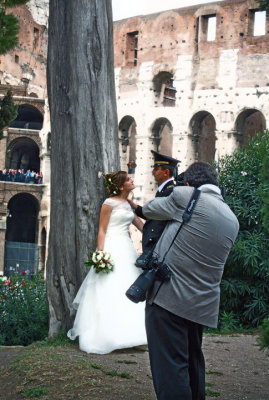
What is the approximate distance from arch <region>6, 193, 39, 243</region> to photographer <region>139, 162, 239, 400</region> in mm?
29869

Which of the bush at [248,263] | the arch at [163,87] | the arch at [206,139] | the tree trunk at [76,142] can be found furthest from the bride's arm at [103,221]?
the arch at [163,87]

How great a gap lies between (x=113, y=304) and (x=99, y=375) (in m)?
1.20

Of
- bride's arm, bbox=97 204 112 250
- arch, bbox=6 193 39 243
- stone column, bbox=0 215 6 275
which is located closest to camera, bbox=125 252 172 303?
bride's arm, bbox=97 204 112 250

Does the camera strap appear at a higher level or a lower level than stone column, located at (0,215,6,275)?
higher

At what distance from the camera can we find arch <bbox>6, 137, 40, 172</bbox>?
33562 mm

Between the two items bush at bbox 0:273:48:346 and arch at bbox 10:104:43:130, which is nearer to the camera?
bush at bbox 0:273:48:346

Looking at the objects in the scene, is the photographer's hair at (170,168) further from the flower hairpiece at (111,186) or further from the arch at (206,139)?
the arch at (206,139)

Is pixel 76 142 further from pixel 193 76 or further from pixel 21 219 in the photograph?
pixel 21 219

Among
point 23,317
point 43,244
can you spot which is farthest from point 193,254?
point 43,244

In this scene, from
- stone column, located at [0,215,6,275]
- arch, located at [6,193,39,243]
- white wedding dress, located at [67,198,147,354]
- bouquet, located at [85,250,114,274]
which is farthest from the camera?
arch, located at [6,193,39,243]

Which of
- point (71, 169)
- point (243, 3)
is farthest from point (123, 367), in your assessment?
point (243, 3)

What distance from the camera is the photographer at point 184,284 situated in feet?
12.3

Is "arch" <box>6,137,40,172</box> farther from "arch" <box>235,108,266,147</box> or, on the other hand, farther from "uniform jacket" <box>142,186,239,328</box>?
"uniform jacket" <box>142,186,239,328</box>

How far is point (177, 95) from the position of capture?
86.7ft
